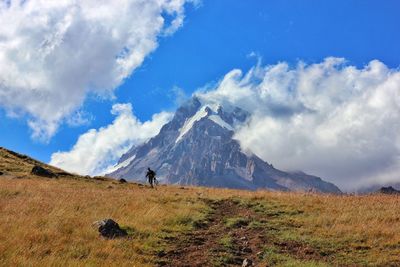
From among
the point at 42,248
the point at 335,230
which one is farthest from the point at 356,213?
the point at 42,248

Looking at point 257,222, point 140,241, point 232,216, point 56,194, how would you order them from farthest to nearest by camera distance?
point 56,194, point 232,216, point 257,222, point 140,241

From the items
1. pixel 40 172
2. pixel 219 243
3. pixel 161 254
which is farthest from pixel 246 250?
pixel 40 172

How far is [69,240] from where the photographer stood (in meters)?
17.4

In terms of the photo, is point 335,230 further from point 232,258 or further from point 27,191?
point 27,191

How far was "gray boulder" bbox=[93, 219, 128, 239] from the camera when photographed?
19.0 metres

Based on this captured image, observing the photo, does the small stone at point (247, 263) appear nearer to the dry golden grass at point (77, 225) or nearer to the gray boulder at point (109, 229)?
the dry golden grass at point (77, 225)

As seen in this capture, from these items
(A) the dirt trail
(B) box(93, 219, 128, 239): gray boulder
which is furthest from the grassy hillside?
(B) box(93, 219, 128, 239): gray boulder

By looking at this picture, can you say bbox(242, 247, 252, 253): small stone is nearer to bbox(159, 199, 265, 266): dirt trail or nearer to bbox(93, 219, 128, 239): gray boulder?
bbox(159, 199, 265, 266): dirt trail

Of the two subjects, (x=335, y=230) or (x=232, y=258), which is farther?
(x=335, y=230)

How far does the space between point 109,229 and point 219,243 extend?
4.37 meters

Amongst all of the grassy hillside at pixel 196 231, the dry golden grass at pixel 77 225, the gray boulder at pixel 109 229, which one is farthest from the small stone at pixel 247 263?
the gray boulder at pixel 109 229

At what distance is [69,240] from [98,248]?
55.2 inches

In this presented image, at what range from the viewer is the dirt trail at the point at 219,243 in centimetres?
1719

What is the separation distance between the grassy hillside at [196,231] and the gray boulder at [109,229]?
371mm
